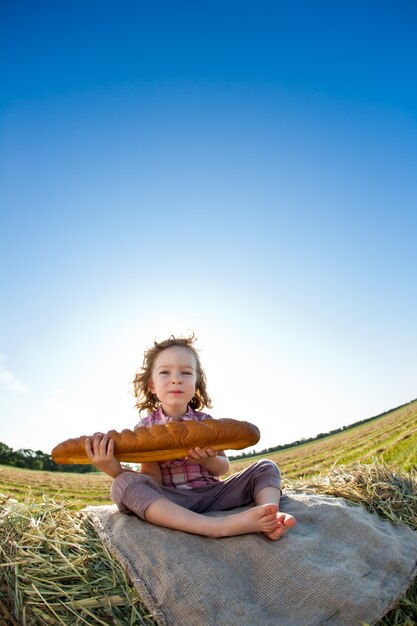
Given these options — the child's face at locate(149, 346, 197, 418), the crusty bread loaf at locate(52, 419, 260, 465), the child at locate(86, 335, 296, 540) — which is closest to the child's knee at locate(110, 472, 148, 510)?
the child at locate(86, 335, 296, 540)

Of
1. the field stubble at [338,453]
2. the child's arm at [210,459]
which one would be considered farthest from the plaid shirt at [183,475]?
the field stubble at [338,453]

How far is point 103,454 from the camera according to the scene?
3.18 metres

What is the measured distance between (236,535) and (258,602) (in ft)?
1.30

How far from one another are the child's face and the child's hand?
0.80 meters

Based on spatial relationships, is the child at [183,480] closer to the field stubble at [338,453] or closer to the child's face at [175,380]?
the child's face at [175,380]

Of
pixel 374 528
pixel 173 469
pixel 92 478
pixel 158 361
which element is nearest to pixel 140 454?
pixel 173 469

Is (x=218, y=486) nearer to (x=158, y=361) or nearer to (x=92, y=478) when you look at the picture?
(x=158, y=361)

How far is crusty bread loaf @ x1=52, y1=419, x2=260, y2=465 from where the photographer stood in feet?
10.5

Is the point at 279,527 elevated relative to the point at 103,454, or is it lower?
lower

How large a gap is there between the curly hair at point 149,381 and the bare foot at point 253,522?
1940mm

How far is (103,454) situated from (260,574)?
128 centimetres

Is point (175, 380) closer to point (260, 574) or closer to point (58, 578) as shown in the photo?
point (260, 574)

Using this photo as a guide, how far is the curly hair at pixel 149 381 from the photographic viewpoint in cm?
453

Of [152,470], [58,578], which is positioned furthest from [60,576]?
[152,470]
